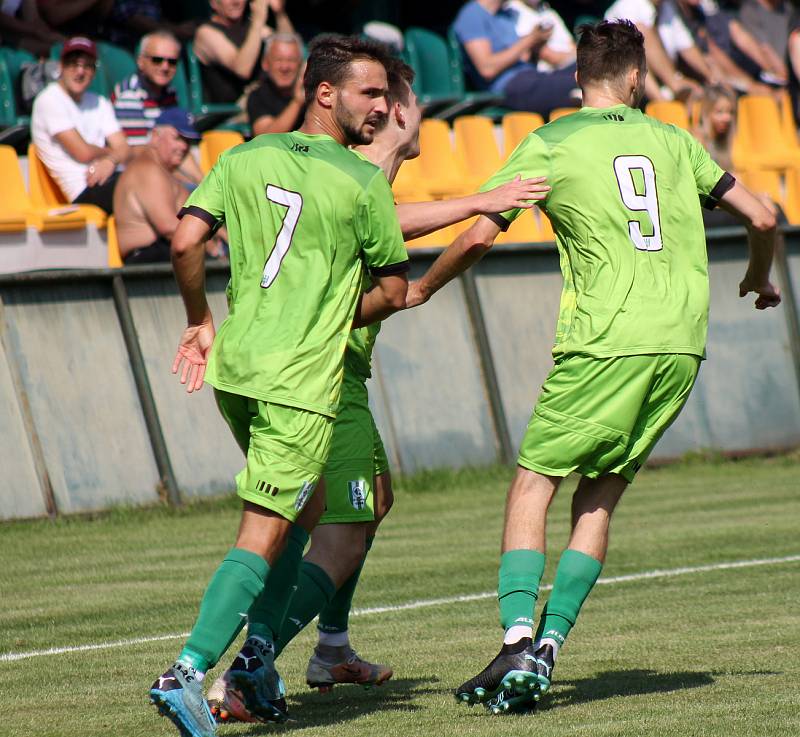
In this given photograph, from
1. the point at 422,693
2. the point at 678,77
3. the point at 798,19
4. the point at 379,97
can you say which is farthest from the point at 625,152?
the point at 798,19

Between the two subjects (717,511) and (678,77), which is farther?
(678,77)

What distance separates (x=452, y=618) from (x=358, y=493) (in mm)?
1923

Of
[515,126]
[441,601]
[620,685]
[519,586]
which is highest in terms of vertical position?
[515,126]

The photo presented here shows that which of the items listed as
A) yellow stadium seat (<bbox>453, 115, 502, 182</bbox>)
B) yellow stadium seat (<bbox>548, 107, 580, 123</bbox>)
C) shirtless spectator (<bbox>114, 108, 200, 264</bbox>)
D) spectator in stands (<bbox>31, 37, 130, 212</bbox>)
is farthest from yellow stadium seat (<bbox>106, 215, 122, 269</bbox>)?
yellow stadium seat (<bbox>548, 107, 580, 123</bbox>)

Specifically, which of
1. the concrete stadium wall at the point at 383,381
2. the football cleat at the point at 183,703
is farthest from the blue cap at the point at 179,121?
the football cleat at the point at 183,703

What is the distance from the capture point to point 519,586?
532 cm

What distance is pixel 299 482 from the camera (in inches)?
194

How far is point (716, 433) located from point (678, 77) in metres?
6.12

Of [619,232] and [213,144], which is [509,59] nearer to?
[213,144]

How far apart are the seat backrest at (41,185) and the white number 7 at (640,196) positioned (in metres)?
8.43

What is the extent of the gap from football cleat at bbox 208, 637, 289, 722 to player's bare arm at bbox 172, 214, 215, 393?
94 centimetres

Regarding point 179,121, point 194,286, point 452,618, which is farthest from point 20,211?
point 194,286

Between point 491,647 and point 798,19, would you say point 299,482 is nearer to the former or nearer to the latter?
point 491,647

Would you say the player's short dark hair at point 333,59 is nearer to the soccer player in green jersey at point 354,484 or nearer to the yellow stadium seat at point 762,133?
the soccer player in green jersey at point 354,484
